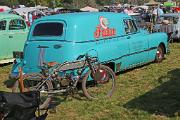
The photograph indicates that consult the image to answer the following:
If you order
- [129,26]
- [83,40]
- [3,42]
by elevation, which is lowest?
[3,42]

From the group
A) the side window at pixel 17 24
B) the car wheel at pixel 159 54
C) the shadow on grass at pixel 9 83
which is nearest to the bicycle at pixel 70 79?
the shadow on grass at pixel 9 83

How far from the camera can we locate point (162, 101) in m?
7.71

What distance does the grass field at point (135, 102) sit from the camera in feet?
22.7

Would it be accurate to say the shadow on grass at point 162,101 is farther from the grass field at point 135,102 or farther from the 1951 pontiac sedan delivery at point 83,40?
the 1951 pontiac sedan delivery at point 83,40

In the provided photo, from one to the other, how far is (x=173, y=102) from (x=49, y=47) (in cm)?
289

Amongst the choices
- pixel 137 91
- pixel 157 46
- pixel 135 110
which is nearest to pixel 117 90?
pixel 137 91

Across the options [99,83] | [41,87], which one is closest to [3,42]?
[99,83]

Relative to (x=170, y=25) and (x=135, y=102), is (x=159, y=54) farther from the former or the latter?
(x=170, y=25)

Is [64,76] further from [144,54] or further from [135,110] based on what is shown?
[144,54]

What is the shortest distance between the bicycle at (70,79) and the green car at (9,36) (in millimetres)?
4741

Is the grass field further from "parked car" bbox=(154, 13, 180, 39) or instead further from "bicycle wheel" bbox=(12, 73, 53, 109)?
"parked car" bbox=(154, 13, 180, 39)

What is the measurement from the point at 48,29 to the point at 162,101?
124 inches

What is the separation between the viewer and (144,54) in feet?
36.0

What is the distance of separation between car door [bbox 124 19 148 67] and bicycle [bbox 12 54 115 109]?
2089 millimetres
